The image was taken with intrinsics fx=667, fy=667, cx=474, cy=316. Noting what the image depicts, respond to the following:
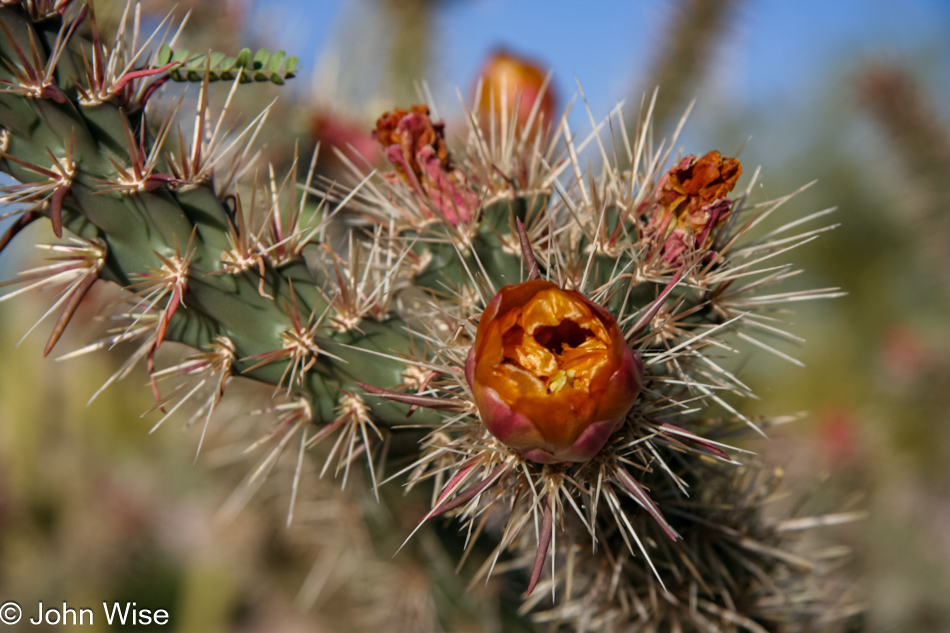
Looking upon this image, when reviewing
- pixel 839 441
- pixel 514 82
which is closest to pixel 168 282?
pixel 514 82

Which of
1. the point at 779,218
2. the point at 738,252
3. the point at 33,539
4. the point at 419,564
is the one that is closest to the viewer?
the point at 738,252

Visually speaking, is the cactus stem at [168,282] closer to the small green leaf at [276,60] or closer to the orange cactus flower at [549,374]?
the small green leaf at [276,60]

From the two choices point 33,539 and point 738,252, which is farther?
point 33,539

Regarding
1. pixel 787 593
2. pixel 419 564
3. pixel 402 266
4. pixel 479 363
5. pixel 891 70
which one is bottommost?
pixel 787 593

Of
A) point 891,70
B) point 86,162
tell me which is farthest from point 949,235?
point 86,162

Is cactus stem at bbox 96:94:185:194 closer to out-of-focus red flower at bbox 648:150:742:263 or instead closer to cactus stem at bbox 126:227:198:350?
cactus stem at bbox 126:227:198:350

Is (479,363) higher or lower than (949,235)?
lower

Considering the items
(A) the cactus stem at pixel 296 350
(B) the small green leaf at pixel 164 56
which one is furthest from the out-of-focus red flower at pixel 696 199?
(B) the small green leaf at pixel 164 56

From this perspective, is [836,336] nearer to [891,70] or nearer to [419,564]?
[891,70]
